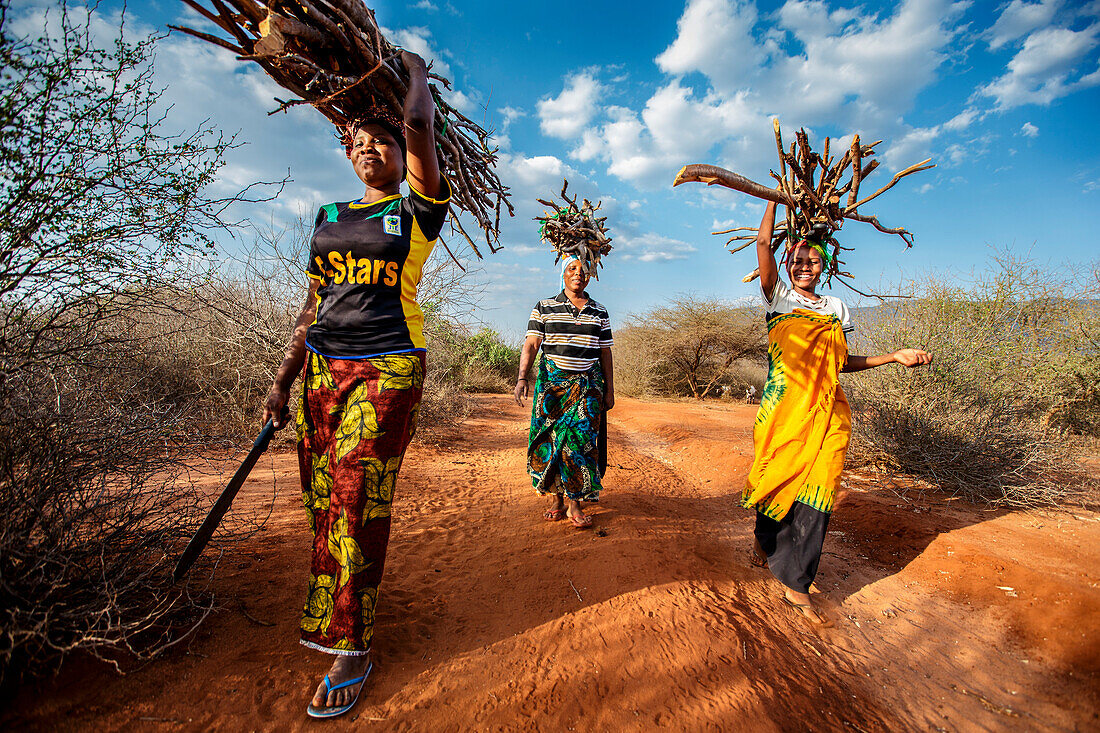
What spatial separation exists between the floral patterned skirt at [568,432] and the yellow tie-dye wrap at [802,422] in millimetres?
1160

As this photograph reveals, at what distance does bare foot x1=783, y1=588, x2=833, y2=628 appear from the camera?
255cm

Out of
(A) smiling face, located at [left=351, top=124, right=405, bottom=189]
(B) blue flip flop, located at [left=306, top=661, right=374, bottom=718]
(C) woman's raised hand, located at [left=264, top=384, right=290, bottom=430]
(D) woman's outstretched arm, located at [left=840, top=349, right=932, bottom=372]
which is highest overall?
(A) smiling face, located at [left=351, top=124, right=405, bottom=189]

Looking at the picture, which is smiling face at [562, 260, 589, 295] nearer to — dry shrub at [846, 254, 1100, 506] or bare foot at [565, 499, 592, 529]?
bare foot at [565, 499, 592, 529]

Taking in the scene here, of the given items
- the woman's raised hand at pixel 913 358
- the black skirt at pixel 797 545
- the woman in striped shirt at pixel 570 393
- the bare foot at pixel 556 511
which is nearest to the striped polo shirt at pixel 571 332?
the woman in striped shirt at pixel 570 393

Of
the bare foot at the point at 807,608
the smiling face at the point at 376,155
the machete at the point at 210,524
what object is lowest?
the bare foot at the point at 807,608

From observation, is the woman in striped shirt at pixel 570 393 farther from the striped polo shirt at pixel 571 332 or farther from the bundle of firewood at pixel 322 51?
the bundle of firewood at pixel 322 51

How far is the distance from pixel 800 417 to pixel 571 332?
168 centimetres

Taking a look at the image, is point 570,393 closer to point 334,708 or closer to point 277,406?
point 277,406

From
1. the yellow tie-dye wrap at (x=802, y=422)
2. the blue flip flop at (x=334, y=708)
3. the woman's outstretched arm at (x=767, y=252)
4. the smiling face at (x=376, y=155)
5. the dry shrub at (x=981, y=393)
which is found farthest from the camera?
the dry shrub at (x=981, y=393)

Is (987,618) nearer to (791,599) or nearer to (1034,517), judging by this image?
(791,599)

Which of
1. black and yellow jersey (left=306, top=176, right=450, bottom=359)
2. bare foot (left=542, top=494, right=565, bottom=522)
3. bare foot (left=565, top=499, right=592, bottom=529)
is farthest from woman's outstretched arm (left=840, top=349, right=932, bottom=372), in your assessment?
black and yellow jersey (left=306, top=176, right=450, bottom=359)

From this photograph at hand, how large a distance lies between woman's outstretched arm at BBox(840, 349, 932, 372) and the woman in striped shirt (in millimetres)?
1639

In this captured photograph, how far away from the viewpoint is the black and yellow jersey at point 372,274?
5.88 ft

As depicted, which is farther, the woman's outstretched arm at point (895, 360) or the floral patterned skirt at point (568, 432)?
the floral patterned skirt at point (568, 432)
